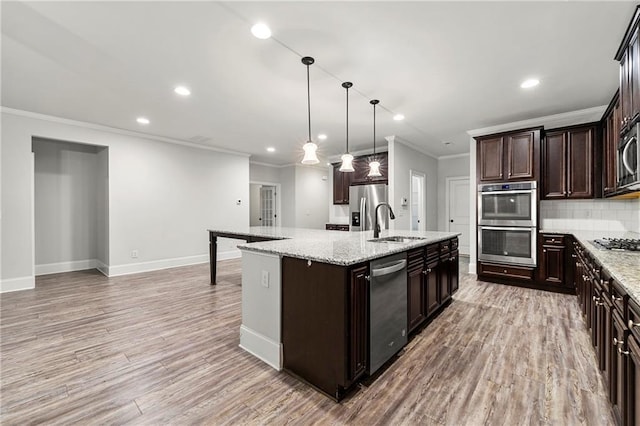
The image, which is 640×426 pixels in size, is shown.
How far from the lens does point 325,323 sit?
1.84 meters

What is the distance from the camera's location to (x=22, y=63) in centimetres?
276

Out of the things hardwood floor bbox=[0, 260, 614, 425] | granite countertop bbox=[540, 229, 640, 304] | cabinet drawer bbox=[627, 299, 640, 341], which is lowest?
hardwood floor bbox=[0, 260, 614, 425]

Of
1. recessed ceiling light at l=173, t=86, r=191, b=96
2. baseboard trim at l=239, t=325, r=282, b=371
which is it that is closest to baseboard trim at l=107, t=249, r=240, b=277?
recessed ceiling light at l=173, t=86, r=191, b=96

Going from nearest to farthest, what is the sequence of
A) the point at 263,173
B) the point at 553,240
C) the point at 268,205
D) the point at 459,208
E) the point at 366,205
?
the point at 553,240 → the point at 366,205 → the point at 459,208 → the point at 263,173 → the point at 268,205

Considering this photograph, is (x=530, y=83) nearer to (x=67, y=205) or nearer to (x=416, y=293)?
(x=416, y=293)

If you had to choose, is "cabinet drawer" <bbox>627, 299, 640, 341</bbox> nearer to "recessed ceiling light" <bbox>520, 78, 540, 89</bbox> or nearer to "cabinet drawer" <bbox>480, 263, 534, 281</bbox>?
"recessed ceiling light" <bbox>520, 78, 540, 89</bbox>

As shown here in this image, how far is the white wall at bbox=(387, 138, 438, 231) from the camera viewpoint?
5.41 meters

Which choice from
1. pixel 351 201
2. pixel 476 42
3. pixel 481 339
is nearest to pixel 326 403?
pixel 481 339

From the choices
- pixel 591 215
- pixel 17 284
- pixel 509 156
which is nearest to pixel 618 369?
pixel 509 156

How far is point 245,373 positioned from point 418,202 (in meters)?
5.41

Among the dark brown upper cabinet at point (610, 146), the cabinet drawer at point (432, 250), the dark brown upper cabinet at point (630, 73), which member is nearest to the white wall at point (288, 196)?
the cabinet drawer at point (432, 250)

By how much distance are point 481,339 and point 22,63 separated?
16.6ft

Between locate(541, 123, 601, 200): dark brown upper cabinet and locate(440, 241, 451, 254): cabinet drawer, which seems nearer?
locate(440, 241, 451, 254): cabinet drawer

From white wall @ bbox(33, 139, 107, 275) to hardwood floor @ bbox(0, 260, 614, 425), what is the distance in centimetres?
202
